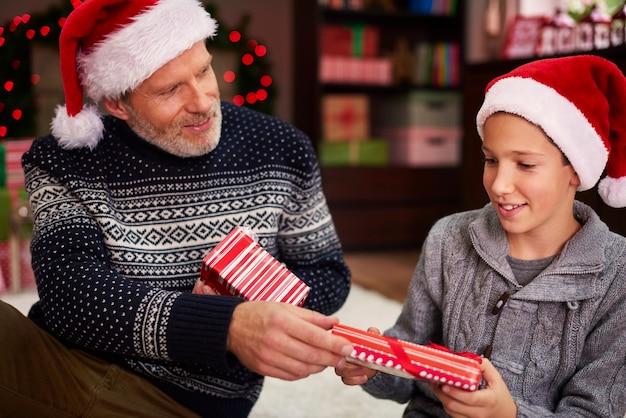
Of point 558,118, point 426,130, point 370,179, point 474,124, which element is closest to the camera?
point 558,118

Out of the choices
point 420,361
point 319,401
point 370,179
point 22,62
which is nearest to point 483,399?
point 420,361

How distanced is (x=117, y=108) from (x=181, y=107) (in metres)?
0.17

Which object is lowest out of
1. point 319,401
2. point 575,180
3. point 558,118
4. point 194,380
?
point 319,401

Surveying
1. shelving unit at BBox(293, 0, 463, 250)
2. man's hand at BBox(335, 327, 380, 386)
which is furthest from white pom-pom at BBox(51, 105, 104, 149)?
shelving unit at BBox(293, 0, 463, 250)

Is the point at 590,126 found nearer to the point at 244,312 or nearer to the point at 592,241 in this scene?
the point at 592,241

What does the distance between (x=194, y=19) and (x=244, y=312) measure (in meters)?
0.70

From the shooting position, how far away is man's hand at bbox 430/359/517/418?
3.32 feet

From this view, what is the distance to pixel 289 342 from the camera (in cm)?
106

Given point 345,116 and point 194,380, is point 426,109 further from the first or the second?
point 194,380

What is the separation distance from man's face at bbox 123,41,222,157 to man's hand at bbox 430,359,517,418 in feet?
2.34

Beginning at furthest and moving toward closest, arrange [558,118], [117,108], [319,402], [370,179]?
1. [370,179]
2. [319,402]
3. [117,108]
4. [558,118]

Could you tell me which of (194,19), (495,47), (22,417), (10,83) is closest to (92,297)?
(22,417)

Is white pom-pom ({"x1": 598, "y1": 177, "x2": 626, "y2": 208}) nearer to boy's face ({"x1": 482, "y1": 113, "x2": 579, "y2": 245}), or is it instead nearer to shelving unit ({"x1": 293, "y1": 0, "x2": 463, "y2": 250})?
boy's face ({"x1": 482, "y1": 113, "x2": 579, "y2": 245})

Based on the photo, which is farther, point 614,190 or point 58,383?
point 58,383
